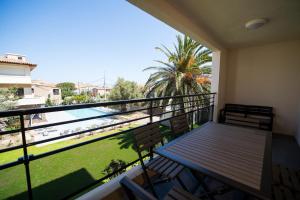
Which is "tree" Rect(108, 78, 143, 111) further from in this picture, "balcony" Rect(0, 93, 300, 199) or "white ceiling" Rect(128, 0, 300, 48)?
"white ceiling" Rect(128, 0, 300, 48)

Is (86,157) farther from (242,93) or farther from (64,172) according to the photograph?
(242,93)

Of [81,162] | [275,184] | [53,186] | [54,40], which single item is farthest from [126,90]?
[54,40]

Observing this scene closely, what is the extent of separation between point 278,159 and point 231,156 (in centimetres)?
221

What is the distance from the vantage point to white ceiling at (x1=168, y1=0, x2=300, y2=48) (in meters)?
2.01

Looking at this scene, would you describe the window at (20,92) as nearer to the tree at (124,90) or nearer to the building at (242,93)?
the tree at (124,90)

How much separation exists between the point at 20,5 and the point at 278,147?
2294cm

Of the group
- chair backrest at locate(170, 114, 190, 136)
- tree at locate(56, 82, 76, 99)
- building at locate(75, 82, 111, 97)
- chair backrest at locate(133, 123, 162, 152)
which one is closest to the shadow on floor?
chair backrest at locate(170, 114, 190, 136)

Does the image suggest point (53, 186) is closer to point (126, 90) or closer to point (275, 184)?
point (275, 184)

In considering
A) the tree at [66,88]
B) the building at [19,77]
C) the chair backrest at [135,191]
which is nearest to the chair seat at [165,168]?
the chair backrest at [135,191]

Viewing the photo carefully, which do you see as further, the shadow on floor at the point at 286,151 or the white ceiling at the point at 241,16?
the shadow on floor at the point at 286,151

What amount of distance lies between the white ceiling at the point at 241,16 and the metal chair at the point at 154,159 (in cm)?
175

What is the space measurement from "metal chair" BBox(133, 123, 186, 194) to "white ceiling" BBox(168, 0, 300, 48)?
5.75 ft

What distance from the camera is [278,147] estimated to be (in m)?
Answer: 3.14

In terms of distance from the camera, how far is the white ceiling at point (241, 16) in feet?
6.58
